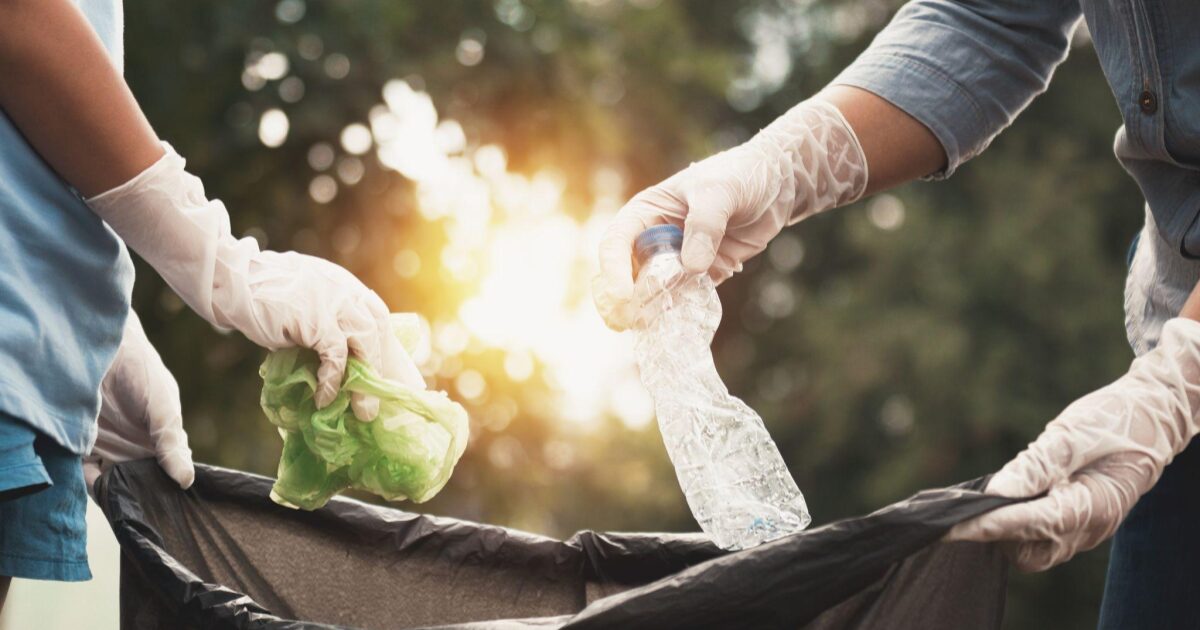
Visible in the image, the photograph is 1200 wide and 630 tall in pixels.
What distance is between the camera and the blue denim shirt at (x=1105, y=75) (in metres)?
1.78

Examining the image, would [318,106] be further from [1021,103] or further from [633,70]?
[1021,103]

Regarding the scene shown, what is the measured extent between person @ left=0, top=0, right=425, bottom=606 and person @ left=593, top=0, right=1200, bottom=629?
20.2 inches

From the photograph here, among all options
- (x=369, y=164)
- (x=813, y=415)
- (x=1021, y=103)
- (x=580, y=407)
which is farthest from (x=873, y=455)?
(x=1021, y=103)

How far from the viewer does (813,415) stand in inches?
617

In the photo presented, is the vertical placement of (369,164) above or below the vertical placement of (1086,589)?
above

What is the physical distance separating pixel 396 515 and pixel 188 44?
151 inches

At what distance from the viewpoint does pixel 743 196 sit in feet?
6.96

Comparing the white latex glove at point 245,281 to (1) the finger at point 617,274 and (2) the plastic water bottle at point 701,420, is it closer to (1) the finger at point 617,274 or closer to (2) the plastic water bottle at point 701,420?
A: (1) the finger at point 617,274

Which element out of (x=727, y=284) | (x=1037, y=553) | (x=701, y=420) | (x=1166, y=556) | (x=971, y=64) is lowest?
(x=1166, y=556)

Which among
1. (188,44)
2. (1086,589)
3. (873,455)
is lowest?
(1086,589)

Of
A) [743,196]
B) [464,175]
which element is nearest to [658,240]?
[743,196]

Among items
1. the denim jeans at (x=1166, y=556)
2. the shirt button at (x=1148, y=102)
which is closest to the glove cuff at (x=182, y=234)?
the shirt button at (x=1148, y=102)

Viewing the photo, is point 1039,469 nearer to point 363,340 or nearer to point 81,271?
point 363,340

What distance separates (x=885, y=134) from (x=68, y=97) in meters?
1.28
